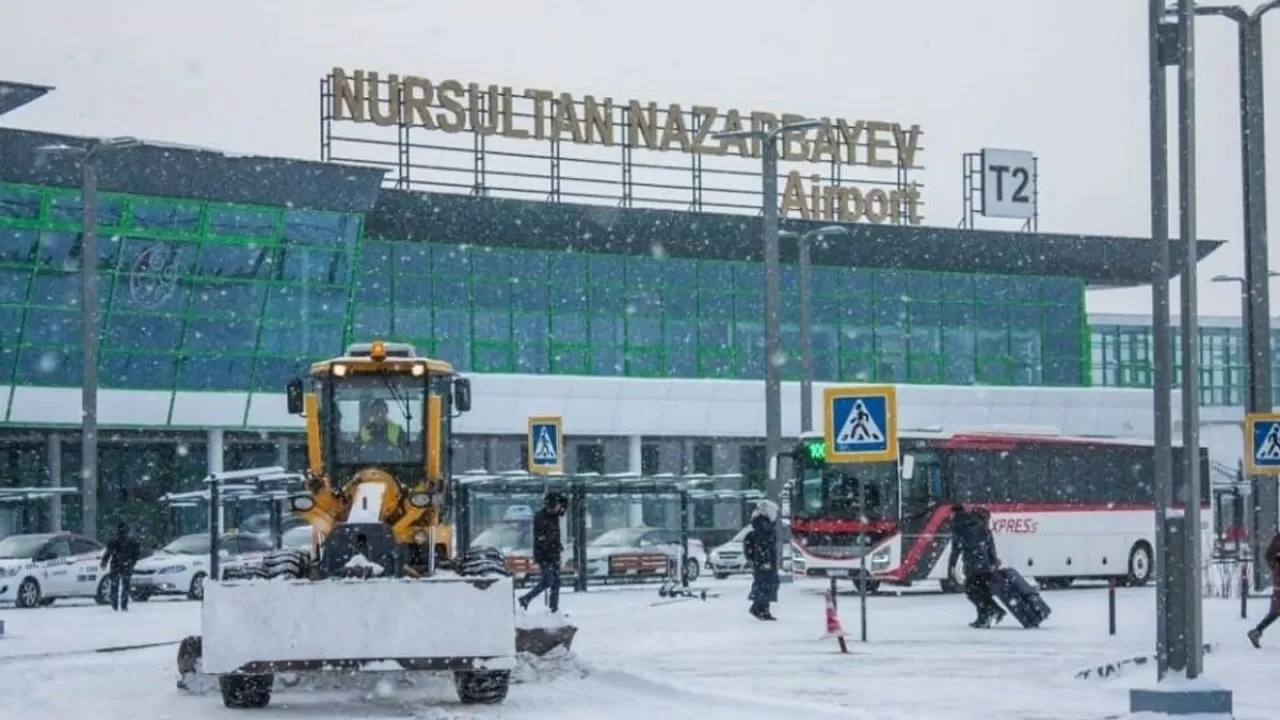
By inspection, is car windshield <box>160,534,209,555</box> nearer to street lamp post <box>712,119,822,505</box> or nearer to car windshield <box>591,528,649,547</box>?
car windshield <box>591,528,649,547</box>

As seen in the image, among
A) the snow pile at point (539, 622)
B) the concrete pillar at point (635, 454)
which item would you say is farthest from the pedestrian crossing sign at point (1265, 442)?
the concrete pillar at point (635, 454)

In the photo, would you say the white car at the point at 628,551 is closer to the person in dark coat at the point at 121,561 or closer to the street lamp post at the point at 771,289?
the street lamp post at the point at 771,289

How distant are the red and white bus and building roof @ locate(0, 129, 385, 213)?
19563mm

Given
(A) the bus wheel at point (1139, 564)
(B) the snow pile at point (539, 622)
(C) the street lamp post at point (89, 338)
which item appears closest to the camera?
(B) the snow pile at point (539, 622)

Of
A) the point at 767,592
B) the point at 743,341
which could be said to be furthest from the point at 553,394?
the point at 767,592

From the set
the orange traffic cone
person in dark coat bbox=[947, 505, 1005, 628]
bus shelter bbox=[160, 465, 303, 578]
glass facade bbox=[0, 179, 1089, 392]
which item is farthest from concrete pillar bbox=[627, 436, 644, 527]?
the orange traffic cone

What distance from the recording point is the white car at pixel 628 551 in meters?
53.0

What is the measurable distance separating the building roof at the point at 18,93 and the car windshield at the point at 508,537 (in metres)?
15.3

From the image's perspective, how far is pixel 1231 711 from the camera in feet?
59.8

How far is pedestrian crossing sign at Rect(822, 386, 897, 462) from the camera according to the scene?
27359 mm

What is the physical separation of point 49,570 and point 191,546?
117 inches

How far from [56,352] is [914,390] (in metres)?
28.8

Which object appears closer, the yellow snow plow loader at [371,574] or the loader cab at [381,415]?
the yellow snow plow loader at [371,574]

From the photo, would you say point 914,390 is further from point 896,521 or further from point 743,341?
point 896,521
